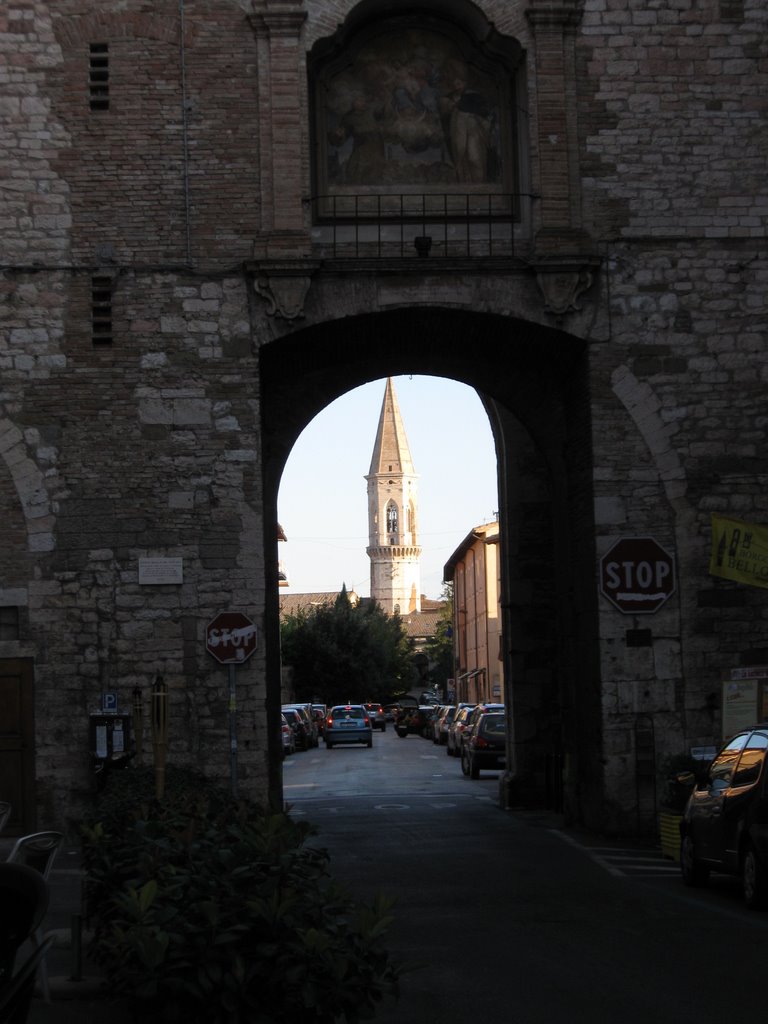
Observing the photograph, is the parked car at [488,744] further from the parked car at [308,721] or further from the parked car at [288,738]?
the parked car at [308,721]

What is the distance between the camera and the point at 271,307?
1794 centimetres

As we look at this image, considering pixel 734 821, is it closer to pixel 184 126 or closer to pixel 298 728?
pixel 184 126

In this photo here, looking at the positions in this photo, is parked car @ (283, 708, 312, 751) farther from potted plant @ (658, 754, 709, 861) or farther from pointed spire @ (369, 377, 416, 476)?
pointed spire @ (369, 377, 416, 476)

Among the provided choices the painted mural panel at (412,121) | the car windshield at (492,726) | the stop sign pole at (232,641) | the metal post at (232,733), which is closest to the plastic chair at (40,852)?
the metal post at (232,733)

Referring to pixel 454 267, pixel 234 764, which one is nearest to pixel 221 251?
pixel 454 267

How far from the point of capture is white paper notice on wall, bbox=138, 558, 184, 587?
17.6 m

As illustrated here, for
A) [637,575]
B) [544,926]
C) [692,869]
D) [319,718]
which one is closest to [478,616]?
[319,718]

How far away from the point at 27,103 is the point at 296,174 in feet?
10.6

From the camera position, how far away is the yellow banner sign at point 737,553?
17.6m

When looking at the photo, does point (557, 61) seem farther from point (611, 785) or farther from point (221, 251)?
point (611, 785)

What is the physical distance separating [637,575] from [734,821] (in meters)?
6.03

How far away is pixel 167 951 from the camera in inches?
234

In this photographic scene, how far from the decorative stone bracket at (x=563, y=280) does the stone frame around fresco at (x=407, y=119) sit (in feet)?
3.86

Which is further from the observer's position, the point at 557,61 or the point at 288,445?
the point at 288,445
